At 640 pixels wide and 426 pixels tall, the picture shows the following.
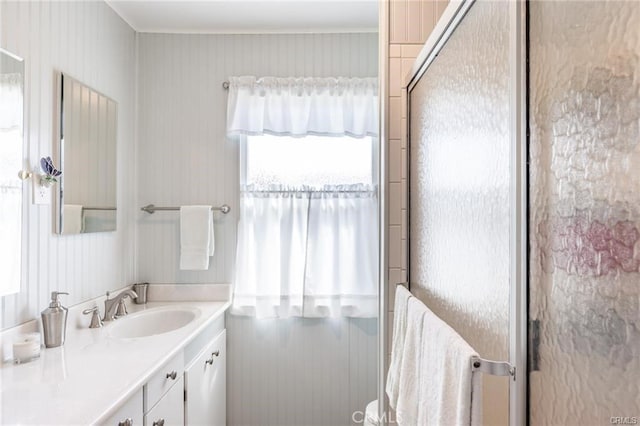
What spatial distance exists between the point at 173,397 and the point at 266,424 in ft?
3.32

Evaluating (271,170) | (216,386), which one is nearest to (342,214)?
(271,170)

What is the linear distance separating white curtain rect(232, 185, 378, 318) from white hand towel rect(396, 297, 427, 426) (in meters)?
1.09

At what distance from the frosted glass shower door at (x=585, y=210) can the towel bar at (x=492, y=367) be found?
0.15 ft

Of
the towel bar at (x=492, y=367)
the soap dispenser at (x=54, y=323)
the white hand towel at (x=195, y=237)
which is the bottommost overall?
the soap dispenser at (x=54, y=323)

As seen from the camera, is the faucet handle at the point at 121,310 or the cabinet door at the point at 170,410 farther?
the faucet handle at the point at 121,310

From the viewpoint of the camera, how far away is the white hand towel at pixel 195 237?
6.72 ft

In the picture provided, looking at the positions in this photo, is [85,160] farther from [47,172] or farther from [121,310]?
[121,310]

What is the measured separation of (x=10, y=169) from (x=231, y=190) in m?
1.07

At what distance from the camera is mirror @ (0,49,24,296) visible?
121 centimetres

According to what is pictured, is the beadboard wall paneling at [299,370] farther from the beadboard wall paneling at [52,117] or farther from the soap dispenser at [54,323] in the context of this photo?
the soap dispenser at [54,323]

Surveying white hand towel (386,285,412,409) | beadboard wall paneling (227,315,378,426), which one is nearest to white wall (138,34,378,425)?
beadboard wall paneling (227,315,378,426)

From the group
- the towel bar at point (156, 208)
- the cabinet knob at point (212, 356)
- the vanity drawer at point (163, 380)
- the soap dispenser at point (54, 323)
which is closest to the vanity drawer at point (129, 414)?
the vanity drawer at point (163, 380)

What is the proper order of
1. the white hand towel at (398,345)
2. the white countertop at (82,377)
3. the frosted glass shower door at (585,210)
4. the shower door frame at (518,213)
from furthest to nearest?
1. the white hand towel at (398,345)
2. the white countertop at (82,377)
3. the shower door frame at (518,213)
4. the frosted glass shower door at (585,210)

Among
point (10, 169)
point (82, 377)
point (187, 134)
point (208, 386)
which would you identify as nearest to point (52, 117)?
point (10, 169)
